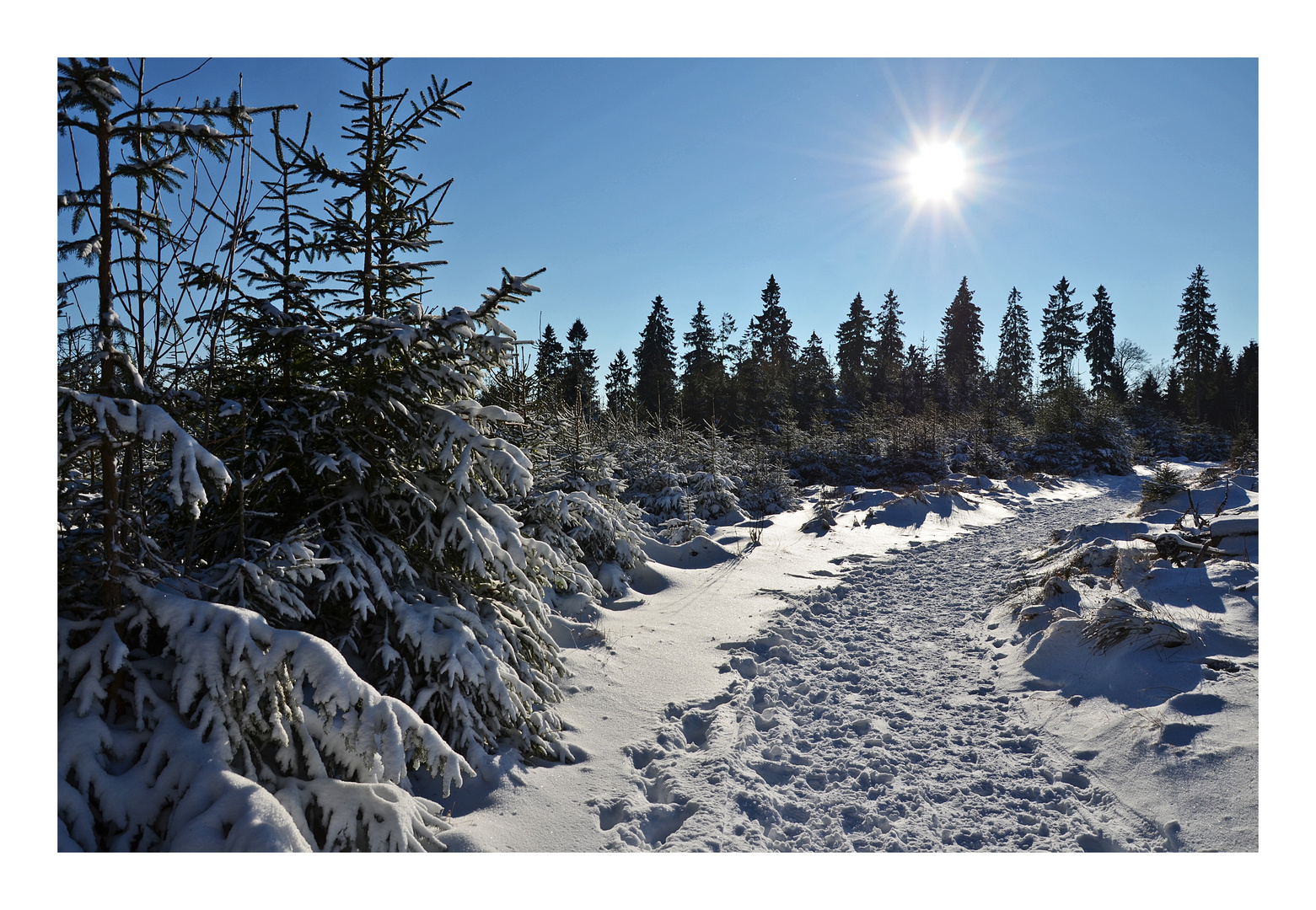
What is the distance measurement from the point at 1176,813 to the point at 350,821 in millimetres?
3730

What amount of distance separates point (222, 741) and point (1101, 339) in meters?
56.5

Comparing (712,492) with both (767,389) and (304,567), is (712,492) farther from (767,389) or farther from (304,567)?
(767,389)

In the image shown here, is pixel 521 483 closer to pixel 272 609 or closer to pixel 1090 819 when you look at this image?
pixel 272 609

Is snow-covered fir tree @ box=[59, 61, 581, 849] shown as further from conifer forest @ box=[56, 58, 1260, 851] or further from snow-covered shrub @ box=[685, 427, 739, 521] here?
snow-covered shrub @ box=[685, 427, 739, 521]

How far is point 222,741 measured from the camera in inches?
84.8

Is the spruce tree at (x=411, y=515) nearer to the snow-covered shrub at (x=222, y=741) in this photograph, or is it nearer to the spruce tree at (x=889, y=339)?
the snow-covered shrub at (x=222, y=741)

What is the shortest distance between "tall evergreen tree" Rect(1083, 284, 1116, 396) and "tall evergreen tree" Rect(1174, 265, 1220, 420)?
8148mm

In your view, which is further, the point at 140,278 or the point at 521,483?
the point at 521,483

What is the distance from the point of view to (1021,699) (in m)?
4.08

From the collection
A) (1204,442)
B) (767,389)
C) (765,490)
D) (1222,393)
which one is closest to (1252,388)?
(765,490)

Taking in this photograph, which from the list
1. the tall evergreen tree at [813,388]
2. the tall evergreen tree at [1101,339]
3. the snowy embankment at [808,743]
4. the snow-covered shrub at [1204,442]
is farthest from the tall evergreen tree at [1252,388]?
the tall evergreen tree at [1101,339]

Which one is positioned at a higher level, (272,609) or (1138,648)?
(272,609)

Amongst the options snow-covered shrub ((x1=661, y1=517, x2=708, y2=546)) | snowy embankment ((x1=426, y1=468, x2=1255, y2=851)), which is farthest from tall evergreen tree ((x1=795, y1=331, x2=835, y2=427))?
snowy embankment ((x1=426, y1=468, x2=1255, y2=851))
